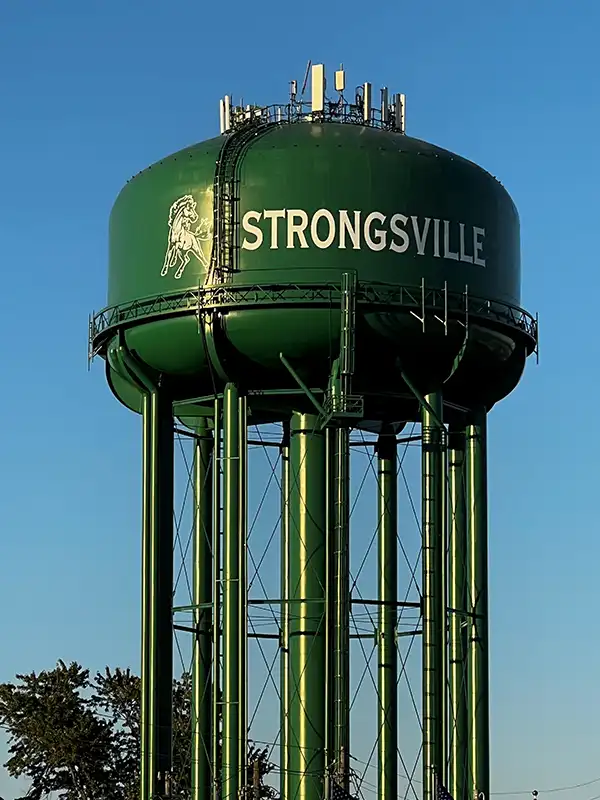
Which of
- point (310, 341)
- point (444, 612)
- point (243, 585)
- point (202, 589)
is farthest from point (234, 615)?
point (310, 341)

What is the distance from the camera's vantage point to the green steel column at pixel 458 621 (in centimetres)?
4556

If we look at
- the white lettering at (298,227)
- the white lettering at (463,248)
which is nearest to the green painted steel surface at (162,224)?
the white lettering at (298,227)

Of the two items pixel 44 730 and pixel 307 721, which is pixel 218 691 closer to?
pixel 307 721

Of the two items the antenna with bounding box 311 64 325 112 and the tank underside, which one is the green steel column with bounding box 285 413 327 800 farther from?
the antenna with bounding box 311 64 325 112

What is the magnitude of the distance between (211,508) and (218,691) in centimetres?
428

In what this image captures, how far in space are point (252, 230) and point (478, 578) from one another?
28.0 feet

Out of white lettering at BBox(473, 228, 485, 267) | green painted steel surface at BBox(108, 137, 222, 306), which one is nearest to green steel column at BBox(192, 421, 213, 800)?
green painted steel surface at BBox(108, 137, 222, 306)

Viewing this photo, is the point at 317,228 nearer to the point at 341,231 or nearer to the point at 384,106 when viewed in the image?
the point at 341,231

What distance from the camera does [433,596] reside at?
43.5 metres

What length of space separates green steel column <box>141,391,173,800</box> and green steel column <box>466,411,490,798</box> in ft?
20.0

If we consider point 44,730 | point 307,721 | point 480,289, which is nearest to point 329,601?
point 307,721

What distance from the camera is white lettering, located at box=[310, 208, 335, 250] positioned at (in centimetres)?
4366

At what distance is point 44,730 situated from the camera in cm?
6166

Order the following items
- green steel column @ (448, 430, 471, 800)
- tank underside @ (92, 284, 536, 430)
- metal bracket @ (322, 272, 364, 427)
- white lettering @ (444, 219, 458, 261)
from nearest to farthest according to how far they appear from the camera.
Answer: metal bracket @ (322, 272, 364, 427), tank underside @ (92, 284, 536, 430), white lettering @ (444, 219, 458, 261), green steel column @ (448, 430, 471, 800)
